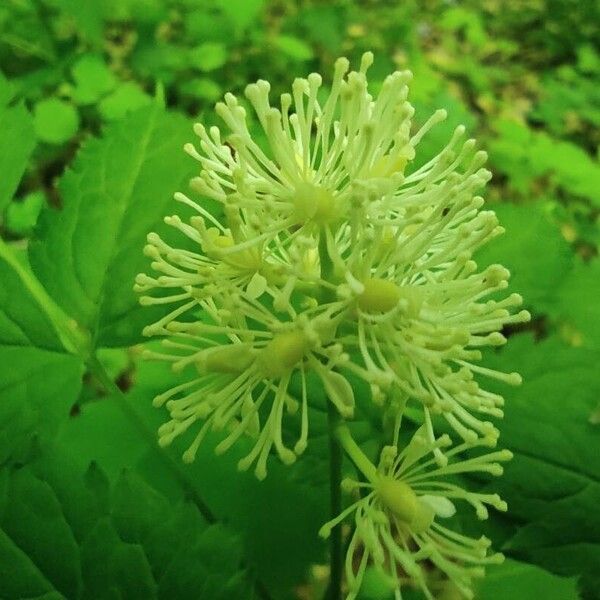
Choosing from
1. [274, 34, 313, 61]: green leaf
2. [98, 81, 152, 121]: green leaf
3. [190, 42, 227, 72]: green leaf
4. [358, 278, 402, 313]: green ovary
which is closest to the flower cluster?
[358, 278, 402, 313]: green ovary

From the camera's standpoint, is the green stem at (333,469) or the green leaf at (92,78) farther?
the green leaf at (92,78)

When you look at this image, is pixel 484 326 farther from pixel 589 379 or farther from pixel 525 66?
pixel 525 66

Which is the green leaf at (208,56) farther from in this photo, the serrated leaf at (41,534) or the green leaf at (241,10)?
the serrated leaf at (41,534)

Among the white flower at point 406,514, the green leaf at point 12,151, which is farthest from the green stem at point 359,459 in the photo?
the green leaf at point 12,151

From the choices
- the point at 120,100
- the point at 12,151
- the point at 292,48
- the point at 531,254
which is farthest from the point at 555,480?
the point at 292,48

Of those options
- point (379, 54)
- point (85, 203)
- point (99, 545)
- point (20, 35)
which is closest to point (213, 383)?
point (99, 545)
